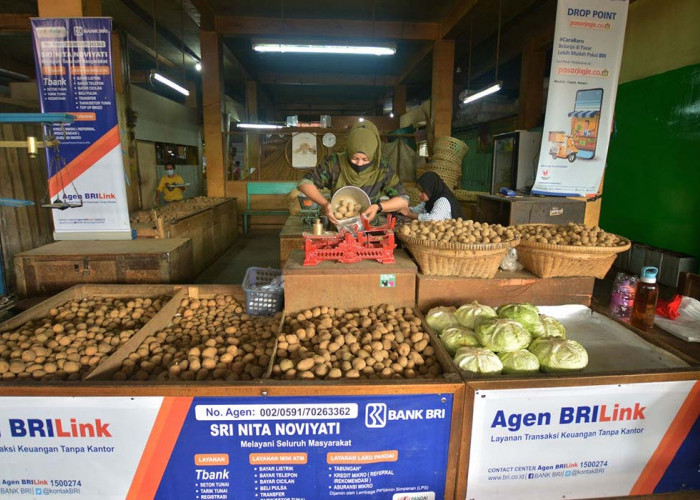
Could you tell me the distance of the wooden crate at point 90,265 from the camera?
338cm

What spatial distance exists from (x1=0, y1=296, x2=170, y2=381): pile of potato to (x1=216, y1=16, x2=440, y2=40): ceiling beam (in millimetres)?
7727

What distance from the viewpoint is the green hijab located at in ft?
10.1

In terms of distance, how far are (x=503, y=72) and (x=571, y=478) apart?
13.1m

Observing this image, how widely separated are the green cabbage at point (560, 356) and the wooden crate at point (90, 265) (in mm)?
3130

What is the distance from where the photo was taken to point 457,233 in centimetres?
238

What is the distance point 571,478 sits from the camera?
1.67 meters

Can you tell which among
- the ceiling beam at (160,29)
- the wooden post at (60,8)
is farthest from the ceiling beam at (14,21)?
the wooden post at (60,8)

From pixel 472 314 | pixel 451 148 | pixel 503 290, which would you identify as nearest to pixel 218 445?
pixel 472 314

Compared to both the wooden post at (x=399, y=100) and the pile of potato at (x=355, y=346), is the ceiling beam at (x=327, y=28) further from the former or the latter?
the pile of potato at (x=355, y=346)

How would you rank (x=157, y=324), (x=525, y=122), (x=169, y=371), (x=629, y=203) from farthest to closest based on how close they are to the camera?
(x=525, y=122) < (x=629, y=203) < (x=157, y=324) < (x=169, y=371)

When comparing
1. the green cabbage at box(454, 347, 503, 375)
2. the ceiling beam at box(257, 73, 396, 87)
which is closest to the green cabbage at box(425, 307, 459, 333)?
the green cabbage at box(454, 347, 503, 375)

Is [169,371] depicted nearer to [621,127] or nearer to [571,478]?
[571,478]

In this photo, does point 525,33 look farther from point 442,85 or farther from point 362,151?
point 362,151

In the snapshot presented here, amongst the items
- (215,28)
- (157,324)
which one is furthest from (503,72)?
(157,324)
